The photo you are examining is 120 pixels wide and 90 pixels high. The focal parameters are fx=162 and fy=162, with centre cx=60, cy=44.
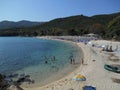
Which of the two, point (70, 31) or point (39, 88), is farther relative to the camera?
point (70, 31)

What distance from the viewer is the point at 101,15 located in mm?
188375

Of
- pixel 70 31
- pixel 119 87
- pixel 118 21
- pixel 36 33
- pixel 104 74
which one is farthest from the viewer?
pixel 36 33

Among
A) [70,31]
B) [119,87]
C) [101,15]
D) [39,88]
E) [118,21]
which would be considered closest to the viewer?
[119,87]

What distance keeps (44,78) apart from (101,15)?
17866 cm

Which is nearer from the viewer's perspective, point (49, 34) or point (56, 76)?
point (56, 76)

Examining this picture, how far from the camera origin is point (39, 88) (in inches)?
684

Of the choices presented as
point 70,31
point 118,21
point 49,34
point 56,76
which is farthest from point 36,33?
point 56,76

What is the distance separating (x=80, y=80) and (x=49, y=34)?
13062 cm

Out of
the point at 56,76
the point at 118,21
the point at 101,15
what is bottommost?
the point at 56,76

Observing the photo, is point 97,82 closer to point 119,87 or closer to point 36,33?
point 119,87

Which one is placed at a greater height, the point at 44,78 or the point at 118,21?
the point at 118,21

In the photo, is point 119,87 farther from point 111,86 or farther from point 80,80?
point 80,80

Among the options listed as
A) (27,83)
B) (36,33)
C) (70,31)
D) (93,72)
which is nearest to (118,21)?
(70,31)

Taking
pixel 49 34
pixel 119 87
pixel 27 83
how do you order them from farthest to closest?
1. pixel 49 34
2. pixel 27 83
3. pixel 119 87
